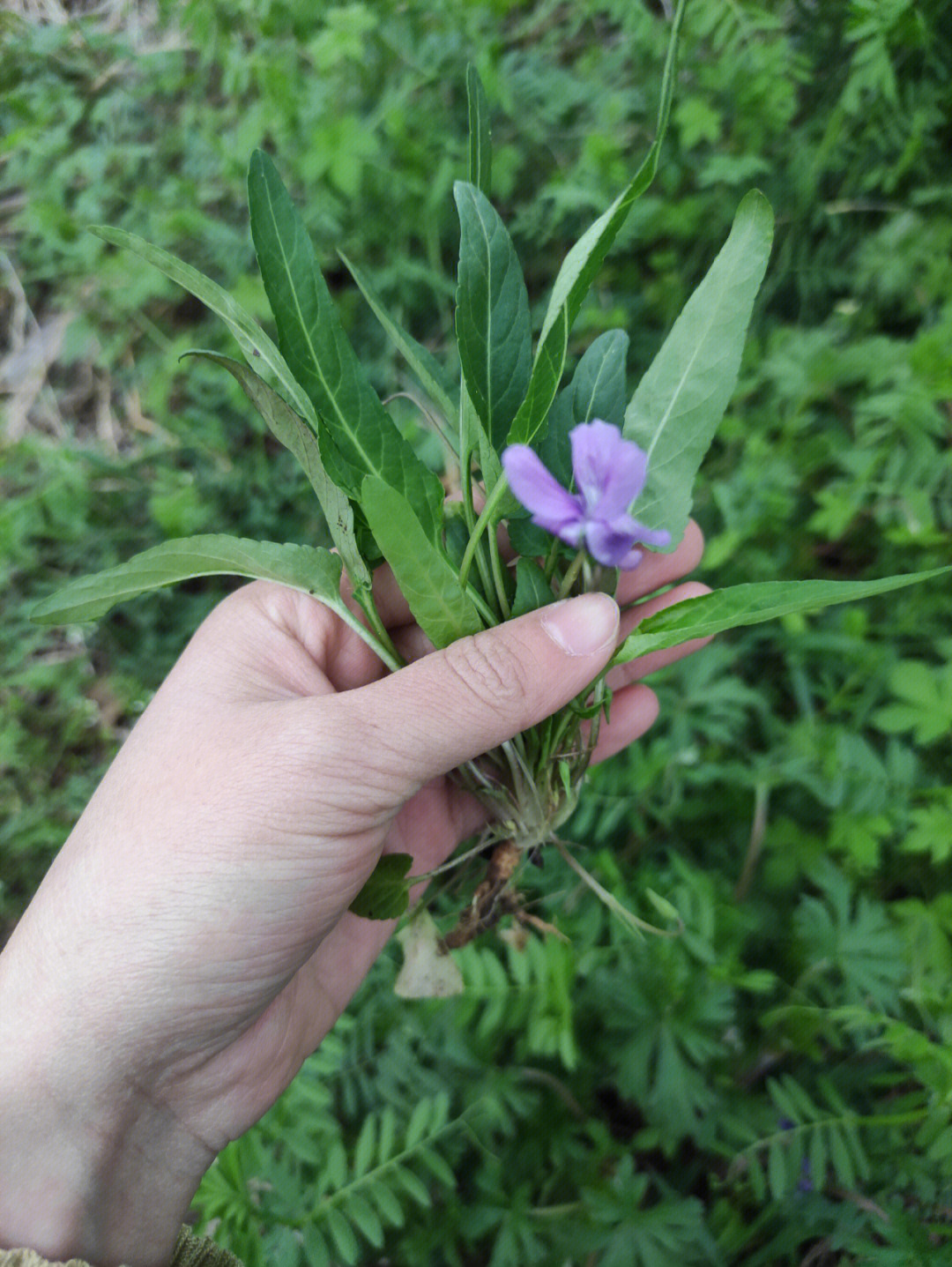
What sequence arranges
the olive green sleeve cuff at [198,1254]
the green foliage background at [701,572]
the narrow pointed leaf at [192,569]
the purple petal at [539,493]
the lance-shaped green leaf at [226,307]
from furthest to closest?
1. the green foliage background at [701,572]
2. the olive green sleeve cuff at [198,1254]
3. the narrow pointed leaf at [192,569]
4. the lance-shaped green leaf at [226,307]
5. the purple petal at [539,493]

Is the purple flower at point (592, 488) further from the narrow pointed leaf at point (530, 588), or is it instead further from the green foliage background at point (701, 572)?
the green foliage background at point (701, 572)

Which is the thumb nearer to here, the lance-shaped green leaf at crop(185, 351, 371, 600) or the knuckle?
the knuckle

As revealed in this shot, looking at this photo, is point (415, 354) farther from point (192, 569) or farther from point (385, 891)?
point (385, 891)

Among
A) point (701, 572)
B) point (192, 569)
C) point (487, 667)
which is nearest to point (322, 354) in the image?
point (192, 569)

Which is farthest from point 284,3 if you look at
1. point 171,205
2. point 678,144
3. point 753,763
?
point 753,763

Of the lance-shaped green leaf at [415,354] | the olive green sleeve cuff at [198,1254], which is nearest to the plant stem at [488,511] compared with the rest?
the lance-shaped green leaf at [415,354]

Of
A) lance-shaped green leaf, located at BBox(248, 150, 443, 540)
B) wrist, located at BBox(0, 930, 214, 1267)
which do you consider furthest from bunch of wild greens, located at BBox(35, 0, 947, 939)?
wrist, located at BBox(0, 930, 214, 1267)

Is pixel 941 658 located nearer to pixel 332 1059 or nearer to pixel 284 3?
pixel 332 1059
